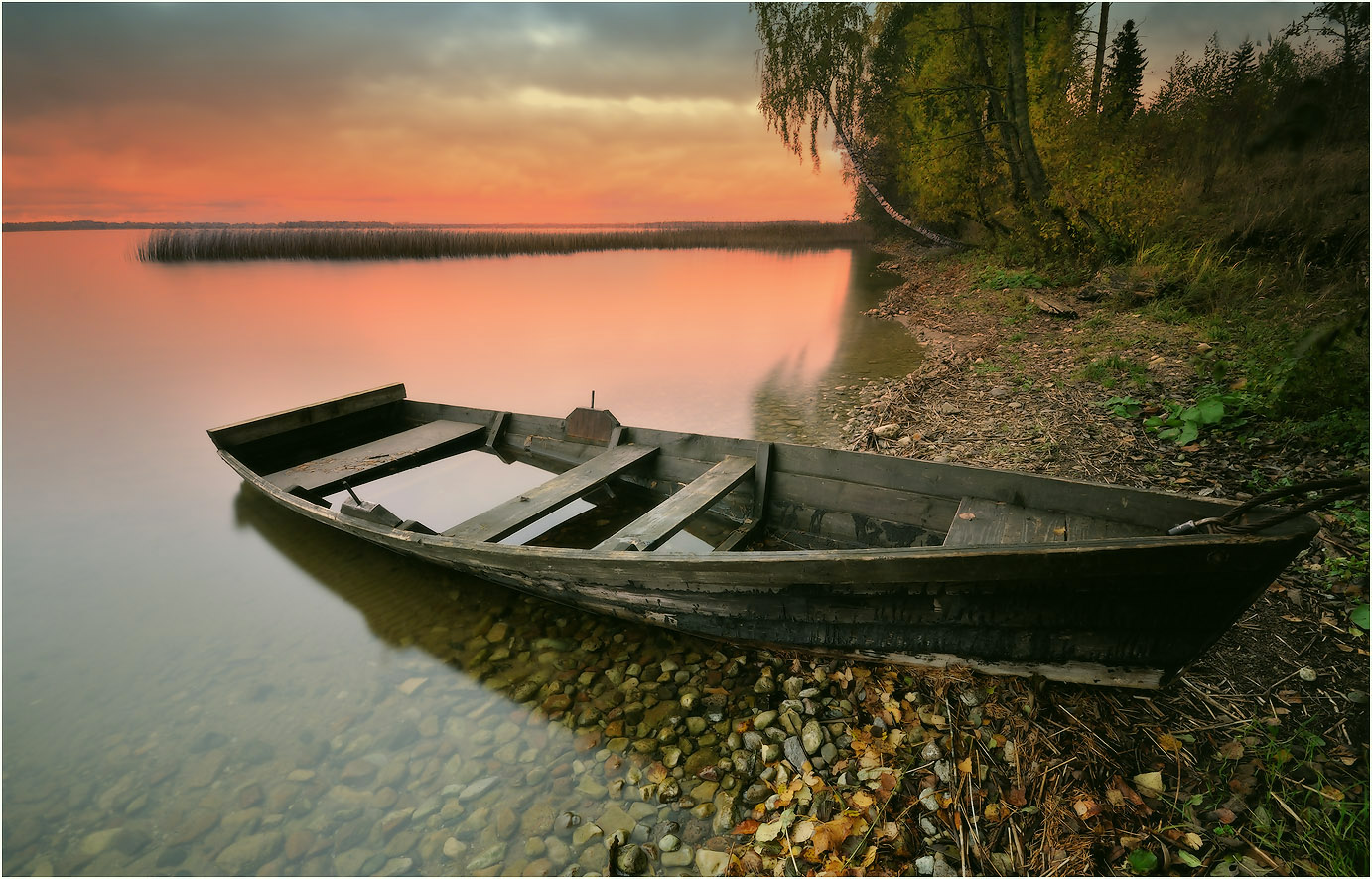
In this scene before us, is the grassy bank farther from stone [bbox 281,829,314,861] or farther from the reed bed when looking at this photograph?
the reed bed

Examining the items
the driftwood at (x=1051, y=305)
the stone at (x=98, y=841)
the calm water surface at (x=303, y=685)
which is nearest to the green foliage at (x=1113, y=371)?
the calm water surface at (x=303, y=685)

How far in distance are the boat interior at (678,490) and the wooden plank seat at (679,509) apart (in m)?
0.01

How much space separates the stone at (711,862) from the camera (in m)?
2.35

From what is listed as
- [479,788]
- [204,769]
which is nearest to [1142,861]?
[479,788]

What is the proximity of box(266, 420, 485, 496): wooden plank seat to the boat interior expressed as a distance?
2cm

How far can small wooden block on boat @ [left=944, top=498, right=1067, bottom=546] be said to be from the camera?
3127mm

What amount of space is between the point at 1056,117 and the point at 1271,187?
4269 millimetres

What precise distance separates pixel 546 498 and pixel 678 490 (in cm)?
117

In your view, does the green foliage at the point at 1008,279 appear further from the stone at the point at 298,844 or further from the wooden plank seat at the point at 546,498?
the stone at the point at 298,844

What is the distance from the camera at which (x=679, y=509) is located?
13.1 ft

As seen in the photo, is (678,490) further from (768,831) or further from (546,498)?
(768,831)

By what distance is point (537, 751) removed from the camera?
3.01 m

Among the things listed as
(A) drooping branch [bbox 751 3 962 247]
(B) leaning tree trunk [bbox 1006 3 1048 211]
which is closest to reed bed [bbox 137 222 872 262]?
(A) drooping branch [bbox 751 3 962 247]

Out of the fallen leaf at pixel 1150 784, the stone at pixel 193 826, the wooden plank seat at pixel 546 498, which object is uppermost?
the wooden plank seat at pixel 546 498
